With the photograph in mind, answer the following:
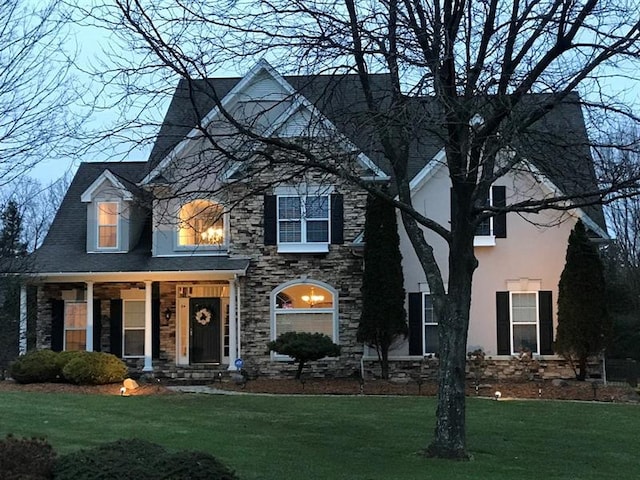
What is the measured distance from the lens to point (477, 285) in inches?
843

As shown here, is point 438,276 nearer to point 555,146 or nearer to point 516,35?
point 555,146

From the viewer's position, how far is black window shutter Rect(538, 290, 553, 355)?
21031 millimetres

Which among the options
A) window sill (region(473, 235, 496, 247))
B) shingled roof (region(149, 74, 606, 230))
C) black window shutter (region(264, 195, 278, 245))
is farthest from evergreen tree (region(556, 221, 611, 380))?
shingled roof (region(149, 74, 606, 230))

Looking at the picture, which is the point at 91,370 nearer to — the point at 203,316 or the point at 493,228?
the point at 203,316

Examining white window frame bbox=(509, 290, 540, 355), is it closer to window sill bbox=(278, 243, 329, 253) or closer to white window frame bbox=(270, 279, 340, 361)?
white window frame bbox=(270, 279, 340, 361)

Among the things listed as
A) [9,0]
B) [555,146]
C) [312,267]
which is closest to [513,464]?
[555,146]

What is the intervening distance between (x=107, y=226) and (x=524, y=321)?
471 inches

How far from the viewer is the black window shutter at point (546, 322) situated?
21.0 m

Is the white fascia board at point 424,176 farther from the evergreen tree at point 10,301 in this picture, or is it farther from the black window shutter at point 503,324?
the evergreen tree at point 10,301

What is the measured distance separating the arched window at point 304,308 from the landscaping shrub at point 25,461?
14791mm

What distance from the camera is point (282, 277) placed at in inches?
873

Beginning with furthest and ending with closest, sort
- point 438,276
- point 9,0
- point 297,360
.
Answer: point 297,360, point 438,276, point 9,0

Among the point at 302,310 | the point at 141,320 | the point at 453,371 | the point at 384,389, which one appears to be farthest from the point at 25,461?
the point at 141,320

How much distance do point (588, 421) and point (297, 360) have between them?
8.43 m
